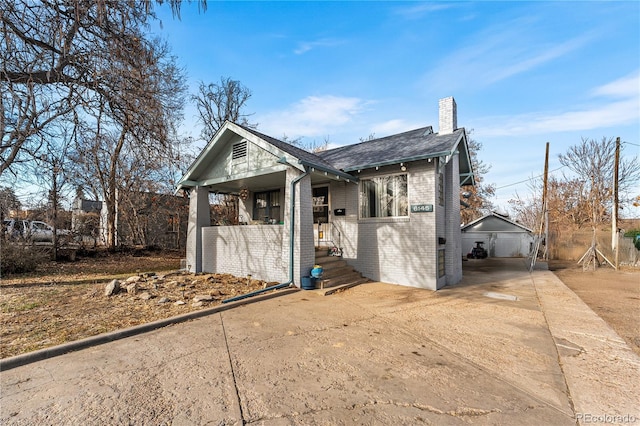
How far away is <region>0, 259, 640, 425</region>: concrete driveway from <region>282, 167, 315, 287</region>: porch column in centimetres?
250

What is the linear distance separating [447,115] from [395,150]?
89.1 inches

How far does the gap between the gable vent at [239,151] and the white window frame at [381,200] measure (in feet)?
13.8

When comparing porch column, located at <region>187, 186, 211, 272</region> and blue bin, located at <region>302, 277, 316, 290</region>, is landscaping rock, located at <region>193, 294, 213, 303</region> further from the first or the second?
porch column, located at <region>187, 186, 211, 272</region>

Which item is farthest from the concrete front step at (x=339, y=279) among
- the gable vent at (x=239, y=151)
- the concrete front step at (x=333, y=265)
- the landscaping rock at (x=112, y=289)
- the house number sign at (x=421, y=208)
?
the landscaping rock at (x=112, y=289)

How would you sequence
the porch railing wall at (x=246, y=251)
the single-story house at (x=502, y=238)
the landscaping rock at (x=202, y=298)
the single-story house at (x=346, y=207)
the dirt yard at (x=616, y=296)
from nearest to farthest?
the dirt yard at (x=616, y=296) → the landscaping rock at (x=202, y=298) → the single-story house at (x=346, y=207) → the porch railing wall at (x=246, y=251) → the single-story house at (x=502, y=238)

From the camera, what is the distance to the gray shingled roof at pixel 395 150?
28.9 feet

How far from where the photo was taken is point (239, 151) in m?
10.2

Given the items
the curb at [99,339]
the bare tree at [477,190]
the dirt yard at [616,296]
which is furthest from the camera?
the bare tree at [477,190]

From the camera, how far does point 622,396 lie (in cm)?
299

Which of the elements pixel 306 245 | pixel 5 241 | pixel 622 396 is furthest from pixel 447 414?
pixel 5 241

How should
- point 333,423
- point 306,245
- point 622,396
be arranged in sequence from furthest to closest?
1. point 306,245
2. point 622,396
3. point 333,423

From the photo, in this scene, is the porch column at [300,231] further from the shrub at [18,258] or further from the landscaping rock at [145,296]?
the shrub at [18,258]

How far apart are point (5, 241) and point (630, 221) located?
42.5m

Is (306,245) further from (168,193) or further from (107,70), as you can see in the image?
(168,193)
